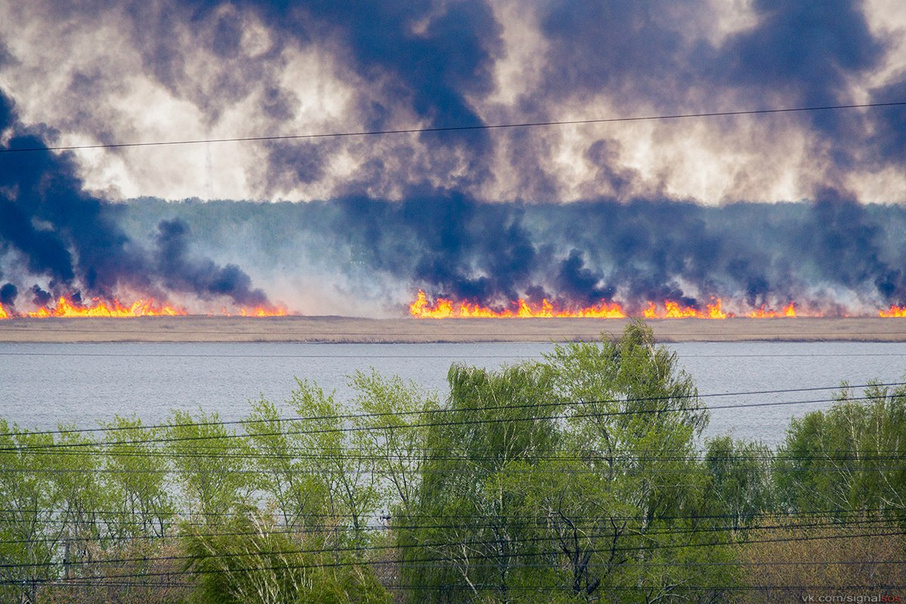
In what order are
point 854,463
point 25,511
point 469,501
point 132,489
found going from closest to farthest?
point 469,501, point 25,511, point 854,463, point 132,489

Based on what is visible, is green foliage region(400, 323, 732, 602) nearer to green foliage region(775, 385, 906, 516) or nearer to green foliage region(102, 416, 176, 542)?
green foliage region(775, 385, 906, 516)

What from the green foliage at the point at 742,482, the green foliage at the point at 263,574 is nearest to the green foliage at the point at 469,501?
the green foliage at the point at 263,574

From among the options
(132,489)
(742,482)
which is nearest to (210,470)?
(132,489)

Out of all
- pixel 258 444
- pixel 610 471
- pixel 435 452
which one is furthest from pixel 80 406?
pixel 610 471

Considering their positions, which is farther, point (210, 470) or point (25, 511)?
point (210, 470)

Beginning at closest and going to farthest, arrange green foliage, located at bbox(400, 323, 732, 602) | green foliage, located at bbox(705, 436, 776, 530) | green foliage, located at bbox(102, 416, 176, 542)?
green foliage, located at bbox(400, 323, 732, 602) < green foliage, located at bbox(102, 416, 176, 542) < green foliage, located at bbox(705, 436, 776, 530)

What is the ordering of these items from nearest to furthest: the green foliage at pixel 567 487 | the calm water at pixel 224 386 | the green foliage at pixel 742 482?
the green foliage at pixel 567 487 < the green foliage at pixel 742 482 < the calm water at pixel 224 386

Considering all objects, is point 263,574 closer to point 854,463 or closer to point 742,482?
point 854,463

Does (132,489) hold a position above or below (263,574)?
above

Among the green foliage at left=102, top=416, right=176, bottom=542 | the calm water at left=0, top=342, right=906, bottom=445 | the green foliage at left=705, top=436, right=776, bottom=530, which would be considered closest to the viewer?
the green foliage at left=102, top=416, right=176, bottom=542

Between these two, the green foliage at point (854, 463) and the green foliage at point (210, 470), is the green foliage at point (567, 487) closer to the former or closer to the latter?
the green foliage at point (854, 463)

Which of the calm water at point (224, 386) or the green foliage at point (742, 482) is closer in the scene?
the green foliage at point (742, 482)

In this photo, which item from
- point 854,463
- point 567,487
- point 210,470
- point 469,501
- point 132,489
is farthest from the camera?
point 210,470

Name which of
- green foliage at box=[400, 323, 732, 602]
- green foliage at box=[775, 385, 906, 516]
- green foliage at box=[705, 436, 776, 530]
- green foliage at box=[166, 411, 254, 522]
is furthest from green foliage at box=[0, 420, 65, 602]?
green foliage at box=[775, 385, 906, 516]
